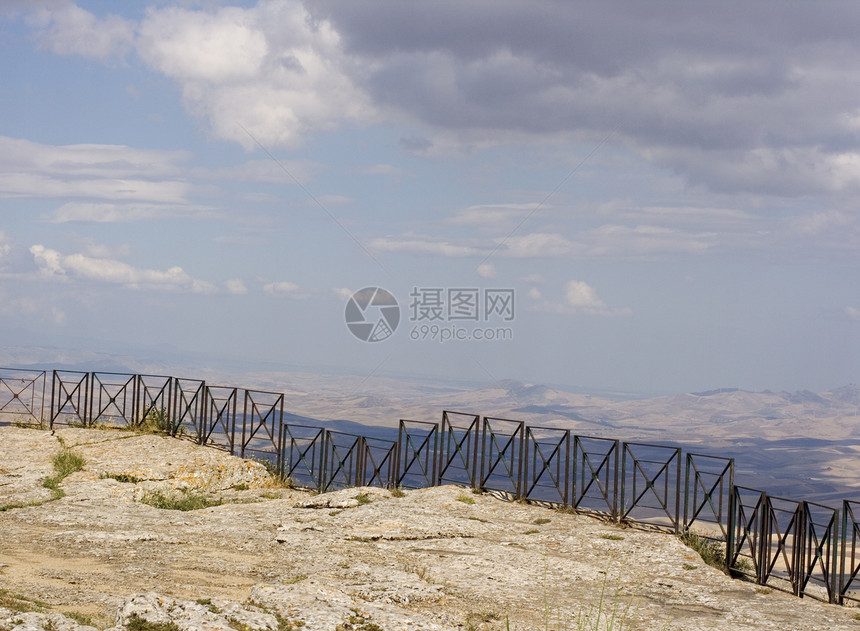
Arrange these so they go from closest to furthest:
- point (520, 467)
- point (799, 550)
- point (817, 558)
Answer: point (817, 558), point (799, 550), point (520, 467)

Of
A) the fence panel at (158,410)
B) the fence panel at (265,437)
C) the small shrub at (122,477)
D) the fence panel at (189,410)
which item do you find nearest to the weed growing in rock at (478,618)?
the small shrub at (122,477)

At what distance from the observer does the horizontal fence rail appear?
10789mm

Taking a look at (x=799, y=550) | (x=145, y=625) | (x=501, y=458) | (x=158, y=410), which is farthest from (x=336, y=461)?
(x=145, y=625)

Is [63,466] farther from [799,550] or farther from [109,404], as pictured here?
[799,550]

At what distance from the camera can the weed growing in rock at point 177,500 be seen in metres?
14.1

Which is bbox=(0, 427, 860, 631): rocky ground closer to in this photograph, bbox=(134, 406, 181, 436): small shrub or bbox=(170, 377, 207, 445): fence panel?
bbox=(170, 377, 207, 445): fence panel

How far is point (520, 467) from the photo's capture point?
15.3 metres

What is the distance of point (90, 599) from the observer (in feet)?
24.7

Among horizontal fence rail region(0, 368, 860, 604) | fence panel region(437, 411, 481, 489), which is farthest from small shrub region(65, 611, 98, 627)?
fence panel region(437, 411, 481, 489)

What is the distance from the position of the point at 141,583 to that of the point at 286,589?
1.95 m

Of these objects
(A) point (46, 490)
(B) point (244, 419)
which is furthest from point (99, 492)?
(B) point (244, 419)

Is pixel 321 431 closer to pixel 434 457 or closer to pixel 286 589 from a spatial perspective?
pixel 434 457

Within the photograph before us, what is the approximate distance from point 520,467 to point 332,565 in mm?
6245

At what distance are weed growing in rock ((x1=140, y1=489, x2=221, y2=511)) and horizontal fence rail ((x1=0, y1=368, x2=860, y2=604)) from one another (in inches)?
110
